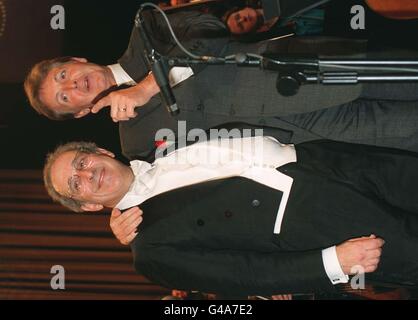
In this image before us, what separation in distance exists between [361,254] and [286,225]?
9.3 inches

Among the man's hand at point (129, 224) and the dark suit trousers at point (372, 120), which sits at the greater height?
the dark suit trousers at point (372, 120)

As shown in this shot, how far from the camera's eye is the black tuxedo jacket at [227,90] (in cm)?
185

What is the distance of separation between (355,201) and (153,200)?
0.64m

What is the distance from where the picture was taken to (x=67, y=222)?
3465mm

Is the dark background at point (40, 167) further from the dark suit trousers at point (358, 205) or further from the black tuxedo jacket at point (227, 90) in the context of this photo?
the dark suit trousers at point (358, 205)

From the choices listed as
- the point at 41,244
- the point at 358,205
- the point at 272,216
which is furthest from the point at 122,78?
the point at 41,244

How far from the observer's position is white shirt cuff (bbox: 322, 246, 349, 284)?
1.61 metres

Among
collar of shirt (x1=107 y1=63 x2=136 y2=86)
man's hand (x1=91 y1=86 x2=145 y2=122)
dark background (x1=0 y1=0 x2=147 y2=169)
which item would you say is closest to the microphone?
man's hand (x1=91 y1=86 x2=145 y2=122)

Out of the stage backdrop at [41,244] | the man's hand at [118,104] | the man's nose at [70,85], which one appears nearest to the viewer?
the man's hand at [118,104]

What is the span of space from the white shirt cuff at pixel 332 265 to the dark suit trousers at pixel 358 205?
0.06 meters

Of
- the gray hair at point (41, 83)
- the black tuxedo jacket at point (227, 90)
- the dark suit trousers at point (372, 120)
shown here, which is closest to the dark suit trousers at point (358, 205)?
the dark suit trousers at point (372, 120)

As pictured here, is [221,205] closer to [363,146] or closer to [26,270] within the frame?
[363,146]
